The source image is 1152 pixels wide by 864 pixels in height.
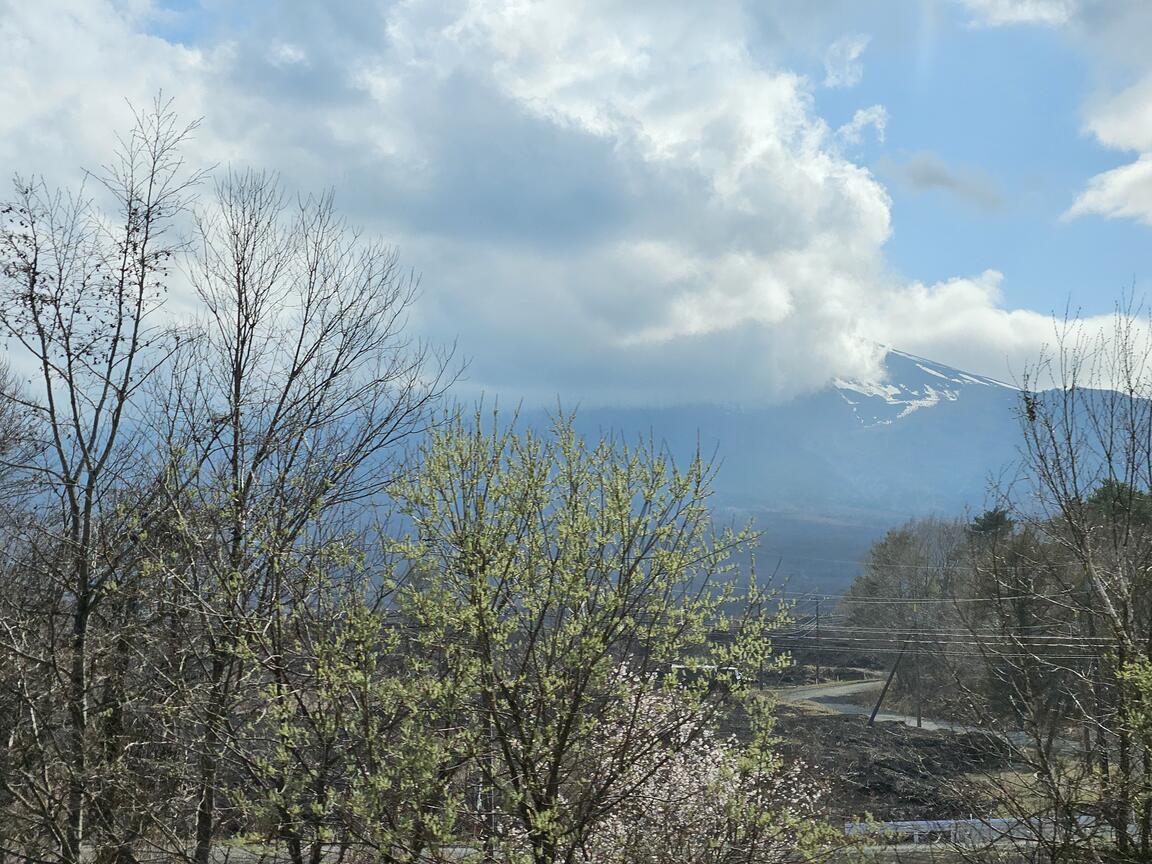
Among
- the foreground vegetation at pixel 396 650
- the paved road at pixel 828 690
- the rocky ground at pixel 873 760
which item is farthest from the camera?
the paved road at pixel 828 690

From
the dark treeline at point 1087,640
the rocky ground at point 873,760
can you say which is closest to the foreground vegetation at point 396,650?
the dark treeline at point 1087,640

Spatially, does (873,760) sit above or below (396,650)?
below

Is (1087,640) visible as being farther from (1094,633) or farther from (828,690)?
(828,690)

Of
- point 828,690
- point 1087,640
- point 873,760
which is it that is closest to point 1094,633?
point 1087,640

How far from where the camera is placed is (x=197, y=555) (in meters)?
9.03

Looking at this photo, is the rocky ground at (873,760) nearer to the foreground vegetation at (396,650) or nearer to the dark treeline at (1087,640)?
the dark treeline at (1087,640)

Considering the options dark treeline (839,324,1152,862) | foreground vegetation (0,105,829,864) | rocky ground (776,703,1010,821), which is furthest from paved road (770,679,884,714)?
foreground vegetation (0,105,829,864)

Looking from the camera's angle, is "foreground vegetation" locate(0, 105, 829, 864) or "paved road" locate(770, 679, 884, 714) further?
"paved road" locate(770, 679, 884, 714)

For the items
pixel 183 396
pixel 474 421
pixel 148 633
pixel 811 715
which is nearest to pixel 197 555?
pixel 148 633

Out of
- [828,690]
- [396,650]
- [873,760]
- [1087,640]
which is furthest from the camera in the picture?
[828,690]

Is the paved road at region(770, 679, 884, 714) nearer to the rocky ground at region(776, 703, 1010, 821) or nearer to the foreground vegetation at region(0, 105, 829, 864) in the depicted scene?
the rocky ground at region(776, 703, 1010, 821)

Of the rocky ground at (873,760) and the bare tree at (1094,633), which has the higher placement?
the bare tree at (1094,633)

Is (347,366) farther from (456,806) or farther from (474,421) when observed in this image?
(456,806)

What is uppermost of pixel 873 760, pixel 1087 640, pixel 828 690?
pixel 1087 640
